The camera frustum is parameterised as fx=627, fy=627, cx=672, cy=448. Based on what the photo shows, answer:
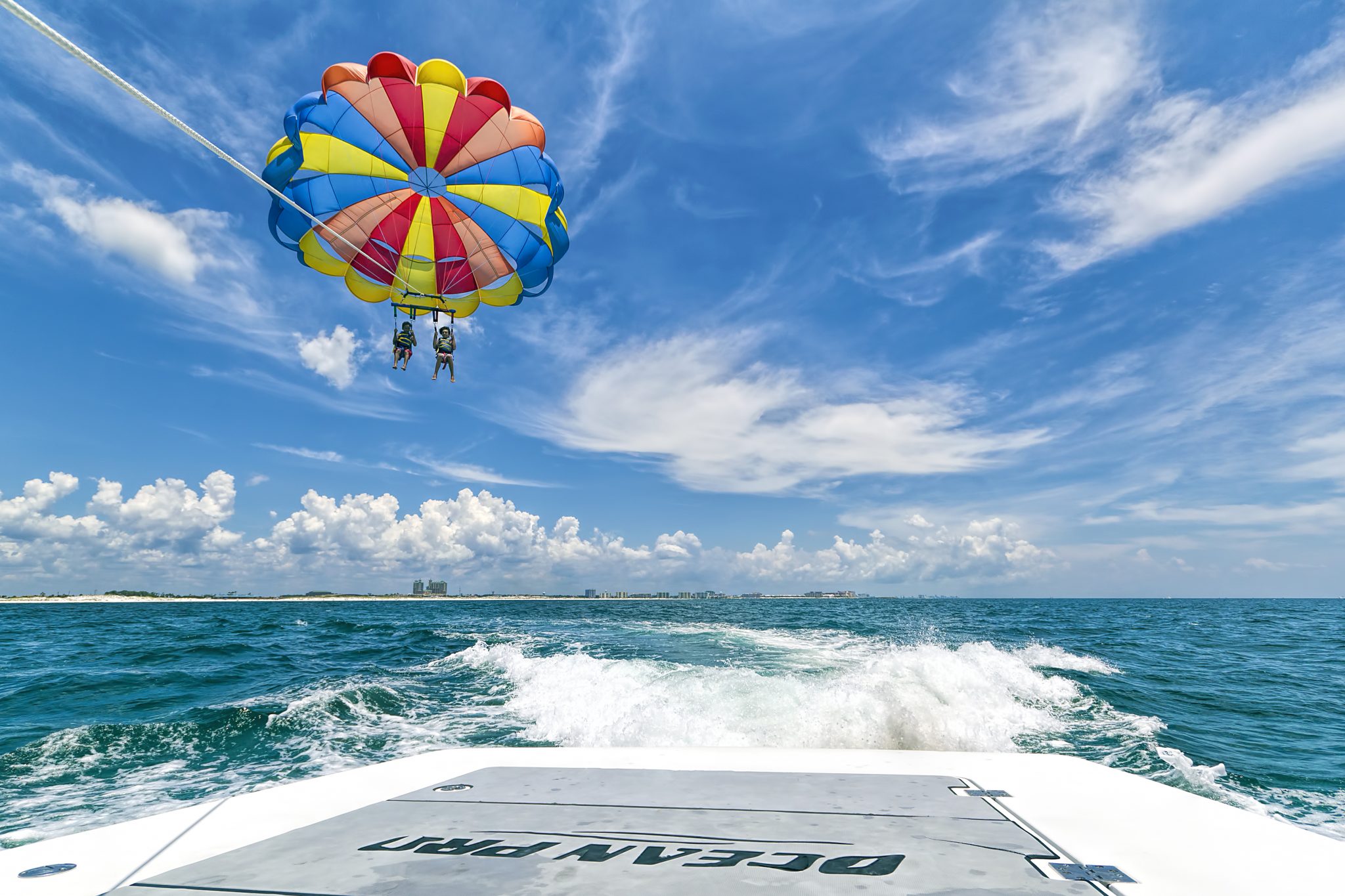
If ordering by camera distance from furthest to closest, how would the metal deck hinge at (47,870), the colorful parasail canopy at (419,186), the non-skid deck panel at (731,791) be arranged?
1. the colorful parasail canopy at (419,186)
2. the non-skid deck panel at (731,791)
3. the metal deck hinge at (47,870)

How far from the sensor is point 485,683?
17.7 m

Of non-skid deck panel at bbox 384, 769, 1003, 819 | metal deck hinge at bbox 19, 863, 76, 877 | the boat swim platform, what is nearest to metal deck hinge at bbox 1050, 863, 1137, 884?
the boat swim platform

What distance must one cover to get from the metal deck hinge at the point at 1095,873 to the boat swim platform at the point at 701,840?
0.04 ft

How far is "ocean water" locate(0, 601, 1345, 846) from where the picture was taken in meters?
9.53

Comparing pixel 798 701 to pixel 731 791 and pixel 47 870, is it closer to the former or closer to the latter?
pixel 731 791

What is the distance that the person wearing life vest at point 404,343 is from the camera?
14430mm

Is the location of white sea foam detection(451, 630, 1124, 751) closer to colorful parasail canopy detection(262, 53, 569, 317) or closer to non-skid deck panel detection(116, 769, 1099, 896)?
non-skid deck panel detection(116, 769, 1099, 896)

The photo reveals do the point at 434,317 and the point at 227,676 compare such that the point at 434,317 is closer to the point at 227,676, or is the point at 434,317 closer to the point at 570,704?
the point at 570,704

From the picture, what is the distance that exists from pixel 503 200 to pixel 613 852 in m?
14.2

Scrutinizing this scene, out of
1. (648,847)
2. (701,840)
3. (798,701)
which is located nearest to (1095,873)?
(701,840)

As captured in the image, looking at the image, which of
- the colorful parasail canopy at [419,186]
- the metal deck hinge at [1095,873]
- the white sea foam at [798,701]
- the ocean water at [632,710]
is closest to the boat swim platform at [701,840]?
the metal deck hinge at [1095,873]

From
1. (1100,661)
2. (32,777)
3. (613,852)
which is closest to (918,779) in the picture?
(613,852)

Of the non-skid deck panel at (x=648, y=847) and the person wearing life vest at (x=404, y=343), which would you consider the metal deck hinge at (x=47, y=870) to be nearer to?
the non-skid deck panel at (x=648, y=847)

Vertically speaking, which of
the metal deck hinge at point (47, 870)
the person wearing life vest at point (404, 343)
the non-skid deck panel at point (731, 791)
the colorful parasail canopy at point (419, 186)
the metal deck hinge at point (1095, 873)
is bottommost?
the non-skid deck panel at point (731, 791)
